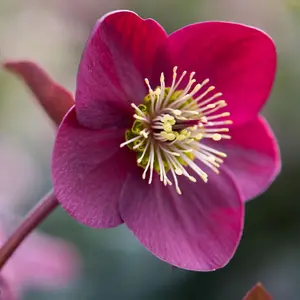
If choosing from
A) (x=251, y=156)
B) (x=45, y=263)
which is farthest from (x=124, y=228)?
(x=251, y=156)

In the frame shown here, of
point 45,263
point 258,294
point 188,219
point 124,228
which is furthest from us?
point 124,228

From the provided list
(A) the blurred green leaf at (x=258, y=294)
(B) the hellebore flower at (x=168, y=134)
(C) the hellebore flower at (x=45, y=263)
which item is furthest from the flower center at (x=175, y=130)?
(C) the hellebore flower at (x=45, y=263)

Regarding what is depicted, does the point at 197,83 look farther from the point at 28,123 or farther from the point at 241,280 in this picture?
the point at 28,123

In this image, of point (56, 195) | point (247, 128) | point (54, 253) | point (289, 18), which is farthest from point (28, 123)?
point (56, 195)

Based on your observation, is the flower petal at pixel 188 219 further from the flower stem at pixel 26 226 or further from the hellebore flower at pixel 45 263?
the hellebore flower at pixel 45 263

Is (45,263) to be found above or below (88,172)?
below

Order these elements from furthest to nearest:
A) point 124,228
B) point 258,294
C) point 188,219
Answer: point 124,228, point 188,219, point 258,294

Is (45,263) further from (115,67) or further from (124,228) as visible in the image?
(115,67)
